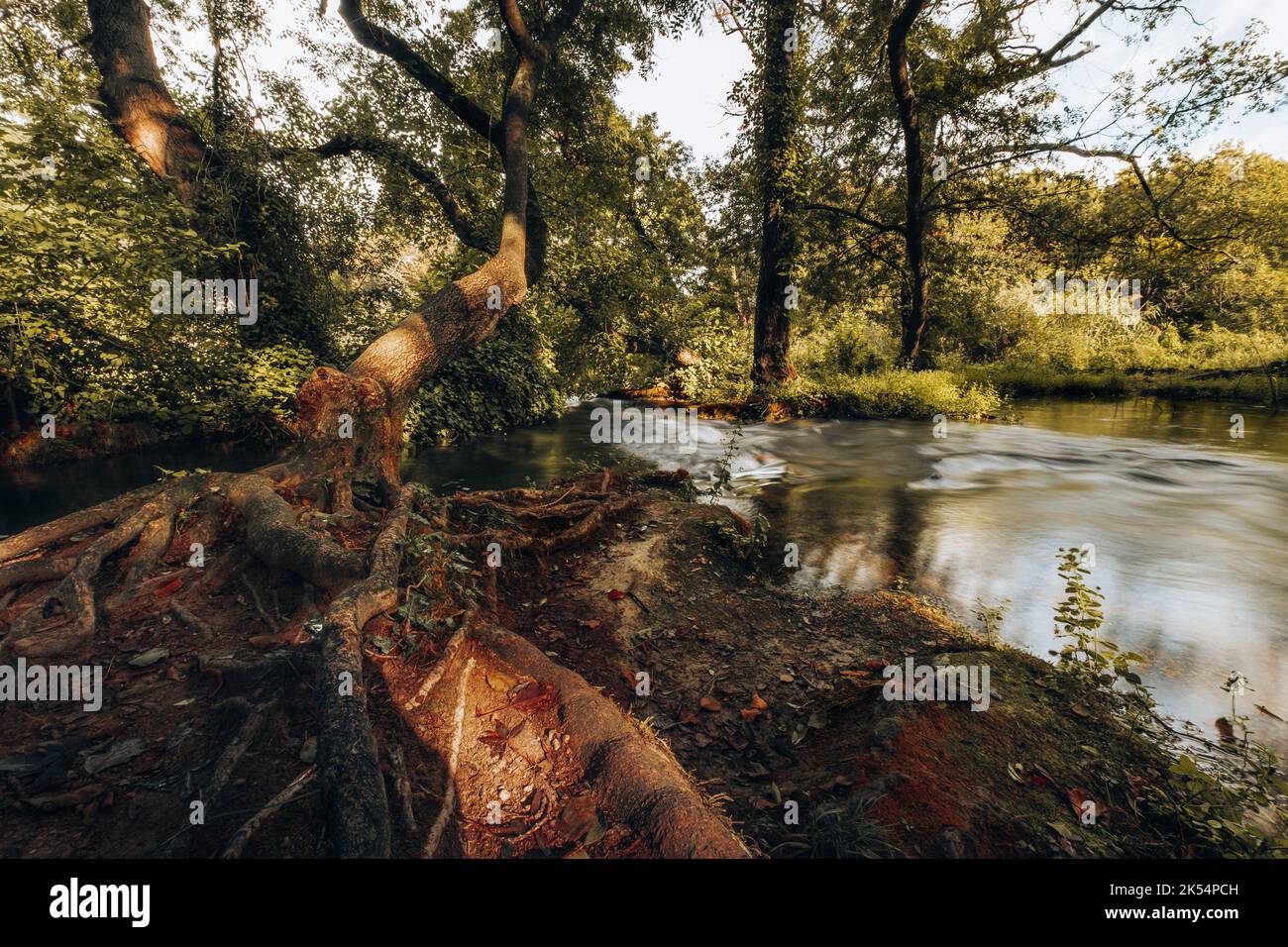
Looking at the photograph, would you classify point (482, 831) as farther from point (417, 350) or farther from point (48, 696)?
point (417, 350)

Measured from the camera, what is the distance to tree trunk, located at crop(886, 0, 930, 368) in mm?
15147

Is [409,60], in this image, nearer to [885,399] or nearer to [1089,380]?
[885,399]

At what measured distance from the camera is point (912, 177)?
16.9m

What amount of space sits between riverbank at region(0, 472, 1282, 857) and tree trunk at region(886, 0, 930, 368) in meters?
18.2

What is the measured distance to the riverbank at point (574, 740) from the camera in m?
2.05

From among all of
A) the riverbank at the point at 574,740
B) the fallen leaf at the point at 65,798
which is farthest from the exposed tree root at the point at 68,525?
the fallen leaf at the point at 65,798

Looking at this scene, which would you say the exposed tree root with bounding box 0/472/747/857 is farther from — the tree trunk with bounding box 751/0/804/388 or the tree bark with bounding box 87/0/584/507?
the tree trunk with bounding box 751/0/804/388

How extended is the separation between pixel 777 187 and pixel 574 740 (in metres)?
18.6

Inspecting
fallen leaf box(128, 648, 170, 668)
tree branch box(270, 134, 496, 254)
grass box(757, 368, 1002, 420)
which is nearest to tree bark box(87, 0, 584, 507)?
tree branch box(270, 134, 496, 254)

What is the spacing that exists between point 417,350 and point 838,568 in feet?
21.1

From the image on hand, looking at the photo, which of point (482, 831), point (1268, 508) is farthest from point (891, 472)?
point (482, 831)

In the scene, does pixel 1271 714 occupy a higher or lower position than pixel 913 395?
lower

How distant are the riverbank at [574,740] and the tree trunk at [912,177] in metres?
18.2

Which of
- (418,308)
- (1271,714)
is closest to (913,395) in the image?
(1271,714)
